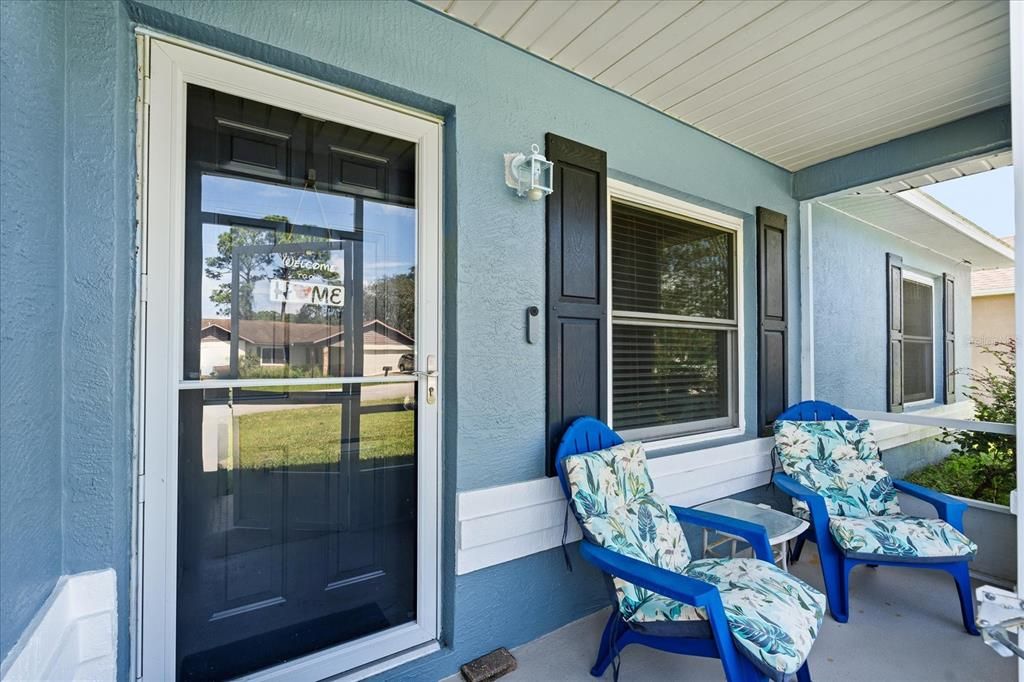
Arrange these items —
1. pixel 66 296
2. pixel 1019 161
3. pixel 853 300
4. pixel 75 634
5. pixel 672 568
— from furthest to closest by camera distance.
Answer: pixel 853 300 < pixel 672 568 < pixel 1019 161 < pixel 66 296 < pixel 75 634

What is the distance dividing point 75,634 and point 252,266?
114cm

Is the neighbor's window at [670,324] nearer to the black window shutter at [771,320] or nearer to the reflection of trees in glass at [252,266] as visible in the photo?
the black window shutter at [771,320]

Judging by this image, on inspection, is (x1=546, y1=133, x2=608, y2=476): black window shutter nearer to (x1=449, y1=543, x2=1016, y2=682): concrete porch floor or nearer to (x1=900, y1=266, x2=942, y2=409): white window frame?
(x1=449, y1=543, x2=1016, y2=682): concrete porch floor

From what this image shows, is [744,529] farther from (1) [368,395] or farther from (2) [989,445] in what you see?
(2) [989,445]

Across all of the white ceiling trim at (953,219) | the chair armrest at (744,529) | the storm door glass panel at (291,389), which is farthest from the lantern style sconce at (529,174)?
the white ceiling trim at (953,219)

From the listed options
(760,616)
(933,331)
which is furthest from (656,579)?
(933,331)

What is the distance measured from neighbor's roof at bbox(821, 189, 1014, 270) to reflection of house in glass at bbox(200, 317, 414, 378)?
358 centimetres

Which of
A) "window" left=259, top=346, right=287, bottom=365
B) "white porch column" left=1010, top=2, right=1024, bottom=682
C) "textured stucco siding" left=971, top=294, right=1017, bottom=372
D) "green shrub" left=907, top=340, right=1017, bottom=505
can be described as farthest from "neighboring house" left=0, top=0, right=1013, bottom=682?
"green shrub" left=907, top=340, right=1017, bottom=505

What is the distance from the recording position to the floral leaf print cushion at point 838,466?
280 cm

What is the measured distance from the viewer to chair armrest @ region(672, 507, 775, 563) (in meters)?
2.04

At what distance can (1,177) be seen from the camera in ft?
2.77

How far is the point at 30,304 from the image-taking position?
1004mm

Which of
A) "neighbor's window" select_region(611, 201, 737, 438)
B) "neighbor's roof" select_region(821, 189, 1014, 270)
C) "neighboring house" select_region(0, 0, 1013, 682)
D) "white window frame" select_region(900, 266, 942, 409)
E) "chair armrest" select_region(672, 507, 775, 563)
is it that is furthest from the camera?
"white window frame" select_region(900, 266, 942, 409)

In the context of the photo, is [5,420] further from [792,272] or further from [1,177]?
[792,272]
